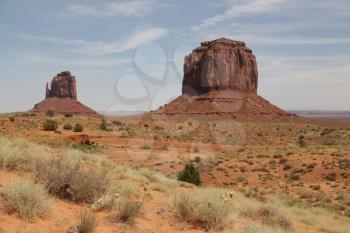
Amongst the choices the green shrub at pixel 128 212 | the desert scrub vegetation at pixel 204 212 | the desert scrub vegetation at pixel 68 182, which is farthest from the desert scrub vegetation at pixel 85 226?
the desert scrub vegetation at pixel 204 212

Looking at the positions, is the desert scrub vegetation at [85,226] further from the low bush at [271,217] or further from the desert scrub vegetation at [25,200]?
the low bush at [271,217]

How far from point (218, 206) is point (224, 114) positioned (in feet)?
293

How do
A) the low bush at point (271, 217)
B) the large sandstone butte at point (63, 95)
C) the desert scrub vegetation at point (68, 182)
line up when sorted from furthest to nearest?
1. the large sandstone butte at point (63, 95)
2. the low bush at point (271, 217)
3. the desert scrub vegetation at point (68, 182)

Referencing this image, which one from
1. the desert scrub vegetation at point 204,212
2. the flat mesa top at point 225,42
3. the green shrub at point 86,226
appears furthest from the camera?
the flat mesa top at point 225,42

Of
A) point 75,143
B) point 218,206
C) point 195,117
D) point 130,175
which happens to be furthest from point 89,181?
point 195,117

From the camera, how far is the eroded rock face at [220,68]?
11788 centimetres

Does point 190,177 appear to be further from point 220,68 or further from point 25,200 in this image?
point 220,68

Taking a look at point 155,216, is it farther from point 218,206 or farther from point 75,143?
point 75,143

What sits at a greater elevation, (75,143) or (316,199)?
(75,143)

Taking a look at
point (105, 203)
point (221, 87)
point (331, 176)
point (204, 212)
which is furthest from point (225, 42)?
point (105, 203)

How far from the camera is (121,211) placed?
8289 millimetres

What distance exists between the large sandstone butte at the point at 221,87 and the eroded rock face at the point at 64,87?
4651cm

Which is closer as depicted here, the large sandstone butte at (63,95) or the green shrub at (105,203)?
the green shrub at (105,203)

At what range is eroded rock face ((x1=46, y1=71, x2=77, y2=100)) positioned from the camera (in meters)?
150
